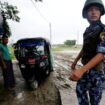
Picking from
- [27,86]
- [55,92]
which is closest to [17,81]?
[27,86]

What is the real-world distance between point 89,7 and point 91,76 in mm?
890

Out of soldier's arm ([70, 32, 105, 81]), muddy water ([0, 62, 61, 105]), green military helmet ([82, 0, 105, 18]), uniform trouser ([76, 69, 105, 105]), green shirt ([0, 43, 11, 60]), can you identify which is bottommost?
muddy water ([0, 62, 61, 105])

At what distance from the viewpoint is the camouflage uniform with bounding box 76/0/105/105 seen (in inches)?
153

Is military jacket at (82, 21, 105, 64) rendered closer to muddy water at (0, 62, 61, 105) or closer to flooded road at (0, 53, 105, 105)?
flooded road at (0, 53, 105, 105)

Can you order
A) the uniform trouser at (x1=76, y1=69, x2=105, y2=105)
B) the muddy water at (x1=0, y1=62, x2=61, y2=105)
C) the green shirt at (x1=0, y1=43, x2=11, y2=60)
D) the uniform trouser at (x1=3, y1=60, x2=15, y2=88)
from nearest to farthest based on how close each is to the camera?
the uniform trouser at (x1=76, y1=69, x2=105, y2=105) < the muddy water at (x1=0, y1=62, x2=61, y2=105) < the green shirt at (x1=0, y1=43, x2=11, y2=60) < the uniform trouser at (x1=3, y1=60, x2=15, y2=88)

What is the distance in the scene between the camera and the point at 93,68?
12.9 feet

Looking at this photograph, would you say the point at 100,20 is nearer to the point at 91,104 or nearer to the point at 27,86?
the point at 91,104

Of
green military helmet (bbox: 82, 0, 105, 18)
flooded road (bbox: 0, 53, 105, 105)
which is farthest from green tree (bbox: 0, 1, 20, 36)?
green military helmet (bbox: 82, 0, 105, 18)

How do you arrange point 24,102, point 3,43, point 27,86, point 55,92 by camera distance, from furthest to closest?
1. point 27,86
2. point 3,43
3. point 55,92
4. point 24,102

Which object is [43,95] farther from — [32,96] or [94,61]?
[94,61]

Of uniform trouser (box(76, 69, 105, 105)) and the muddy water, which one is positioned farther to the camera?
the muddy water

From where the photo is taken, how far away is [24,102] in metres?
9.05

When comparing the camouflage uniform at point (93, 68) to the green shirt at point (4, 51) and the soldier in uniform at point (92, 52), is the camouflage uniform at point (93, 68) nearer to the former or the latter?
the soldier in uniform at point (92, 52)

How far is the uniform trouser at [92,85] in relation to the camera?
3.95 meters
